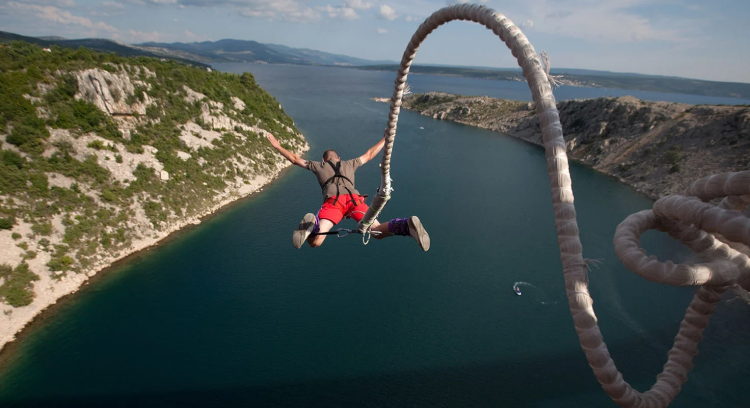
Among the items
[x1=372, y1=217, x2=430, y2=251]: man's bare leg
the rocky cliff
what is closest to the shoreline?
the rocky cliff

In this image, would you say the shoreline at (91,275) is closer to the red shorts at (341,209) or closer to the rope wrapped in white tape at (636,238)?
the red shorts at (341,209)

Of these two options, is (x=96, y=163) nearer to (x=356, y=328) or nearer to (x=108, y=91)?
(x=108, y=91)

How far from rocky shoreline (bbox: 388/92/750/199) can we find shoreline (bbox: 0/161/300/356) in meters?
27.6

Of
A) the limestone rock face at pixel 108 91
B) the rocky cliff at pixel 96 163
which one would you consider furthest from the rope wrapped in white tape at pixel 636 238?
the limestone rock face at pixel 108 91

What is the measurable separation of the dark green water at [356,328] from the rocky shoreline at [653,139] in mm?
20423

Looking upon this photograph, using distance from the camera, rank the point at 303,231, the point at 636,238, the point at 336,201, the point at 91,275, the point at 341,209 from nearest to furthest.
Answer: the point at 636,238 → the point at 303,231 → the point at 336,201 → the point at 341,209 → the point at 91,275

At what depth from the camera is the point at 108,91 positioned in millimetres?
36531

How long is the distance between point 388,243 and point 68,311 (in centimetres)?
2243

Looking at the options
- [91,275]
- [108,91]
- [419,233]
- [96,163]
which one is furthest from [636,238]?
[108,91]

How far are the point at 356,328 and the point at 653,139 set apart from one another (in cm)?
5783

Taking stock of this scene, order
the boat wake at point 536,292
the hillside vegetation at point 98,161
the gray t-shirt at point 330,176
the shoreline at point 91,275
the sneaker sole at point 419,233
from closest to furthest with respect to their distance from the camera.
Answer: the sneaker sole at point 419,233
the gray t-shirt at point 330,176
the shoreline at point 91,275
the hillside vegetation at point 98,161
the boat wake at point 536,292

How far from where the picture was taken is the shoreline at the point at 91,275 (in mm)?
20688

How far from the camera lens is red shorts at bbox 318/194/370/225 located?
345 inches

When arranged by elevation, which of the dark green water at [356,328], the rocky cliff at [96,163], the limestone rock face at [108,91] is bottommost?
the dark green water at [356,328]
